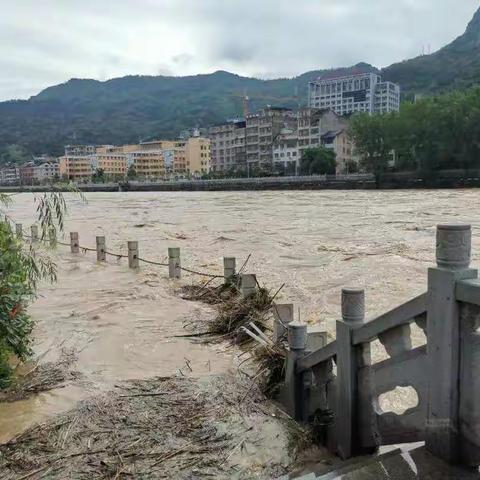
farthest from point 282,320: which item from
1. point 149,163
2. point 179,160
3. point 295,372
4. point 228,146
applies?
point 149,163

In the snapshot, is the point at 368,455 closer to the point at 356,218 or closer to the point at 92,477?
the point at 92,477

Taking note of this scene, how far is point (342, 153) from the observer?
359 ft

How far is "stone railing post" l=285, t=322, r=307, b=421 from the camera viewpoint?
4.49 metres

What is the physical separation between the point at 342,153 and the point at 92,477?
10918 centimetres

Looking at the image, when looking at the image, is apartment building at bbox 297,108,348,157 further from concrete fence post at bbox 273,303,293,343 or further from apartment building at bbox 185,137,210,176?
concrete fence post at bbox 273,303,293,343

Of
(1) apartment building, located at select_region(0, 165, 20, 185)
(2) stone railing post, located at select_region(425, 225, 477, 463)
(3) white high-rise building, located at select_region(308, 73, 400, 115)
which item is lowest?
(2) stone railing post, located at select_region(425, 225, 477, 463)

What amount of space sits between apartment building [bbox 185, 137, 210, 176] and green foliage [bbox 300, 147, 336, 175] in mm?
55887

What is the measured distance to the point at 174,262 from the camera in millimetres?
12633

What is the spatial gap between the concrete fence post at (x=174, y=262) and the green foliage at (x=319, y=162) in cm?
8383

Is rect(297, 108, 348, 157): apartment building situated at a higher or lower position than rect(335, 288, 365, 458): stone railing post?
higher

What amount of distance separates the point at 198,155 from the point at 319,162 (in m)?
62.3

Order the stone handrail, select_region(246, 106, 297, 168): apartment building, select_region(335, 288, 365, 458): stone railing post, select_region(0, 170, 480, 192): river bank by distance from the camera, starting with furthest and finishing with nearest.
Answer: select_region(246, 106, 297, 168): apartment building < select_region(0, 170, 480, 192): river bank < select_region(335, 288, 365, 458): stone railing post < the stone handrail

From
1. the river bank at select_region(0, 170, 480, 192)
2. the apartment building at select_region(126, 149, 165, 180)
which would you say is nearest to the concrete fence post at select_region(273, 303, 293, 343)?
the river bank at select_region(0, 170, 480, 192)

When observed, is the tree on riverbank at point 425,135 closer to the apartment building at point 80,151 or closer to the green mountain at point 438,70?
the green mountain at point 438,70
